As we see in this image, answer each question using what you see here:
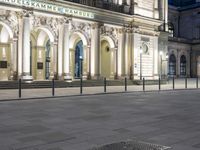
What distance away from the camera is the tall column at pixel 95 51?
1296 inches

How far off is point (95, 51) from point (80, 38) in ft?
9.76

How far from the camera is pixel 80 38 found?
3506 cm

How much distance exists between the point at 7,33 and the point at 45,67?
220 inches

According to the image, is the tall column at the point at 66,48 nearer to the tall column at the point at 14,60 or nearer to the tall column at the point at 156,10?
the tall column at the point at 14,60

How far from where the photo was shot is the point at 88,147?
20.5ft

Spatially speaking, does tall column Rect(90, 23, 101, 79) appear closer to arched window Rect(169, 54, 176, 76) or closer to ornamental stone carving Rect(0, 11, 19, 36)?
ornamental stone carving Rect(0, 11, 19, 36)

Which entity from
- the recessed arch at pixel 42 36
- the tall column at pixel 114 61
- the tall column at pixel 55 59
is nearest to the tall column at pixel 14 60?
the recessed arch at pixel 42 36

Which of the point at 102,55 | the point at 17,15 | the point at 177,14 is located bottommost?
the point at 102,55

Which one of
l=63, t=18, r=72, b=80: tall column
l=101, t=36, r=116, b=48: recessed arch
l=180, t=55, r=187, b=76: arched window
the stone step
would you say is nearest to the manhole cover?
the stone step

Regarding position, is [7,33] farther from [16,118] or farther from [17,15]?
[16,118]

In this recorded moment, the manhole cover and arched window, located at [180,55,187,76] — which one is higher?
arched window, located at [180,55,187,76]

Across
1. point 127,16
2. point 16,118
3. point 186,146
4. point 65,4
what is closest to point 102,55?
point 127,16

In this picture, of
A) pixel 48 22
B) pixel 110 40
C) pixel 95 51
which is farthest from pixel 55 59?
pixel 110 40

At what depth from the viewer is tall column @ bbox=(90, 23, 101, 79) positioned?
3291 centimetres
